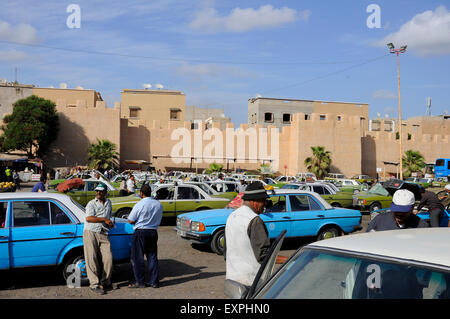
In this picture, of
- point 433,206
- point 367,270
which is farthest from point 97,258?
point 433,206

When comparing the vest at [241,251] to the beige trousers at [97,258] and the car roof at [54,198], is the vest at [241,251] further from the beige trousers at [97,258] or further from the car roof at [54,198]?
the car roof at [54,198]

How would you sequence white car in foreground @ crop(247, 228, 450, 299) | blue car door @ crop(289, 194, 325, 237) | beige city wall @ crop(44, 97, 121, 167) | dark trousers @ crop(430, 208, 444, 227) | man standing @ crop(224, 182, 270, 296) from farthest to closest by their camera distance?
beige city wall @ crop(44, 97, 121, 167)
blue car door @ crop(289, 194, 325, 237)
dark trousers @ crop(430, 208, 444, 227)
man standing @ crop(224, 182, 270, 296)
white car in foreground @ crop(247, 228, 450, 299)

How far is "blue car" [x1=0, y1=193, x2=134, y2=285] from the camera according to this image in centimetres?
663

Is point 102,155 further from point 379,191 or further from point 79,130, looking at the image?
point 379,191


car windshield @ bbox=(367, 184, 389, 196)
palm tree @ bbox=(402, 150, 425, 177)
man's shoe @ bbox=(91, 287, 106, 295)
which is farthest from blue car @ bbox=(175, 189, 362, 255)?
→ palm tree @ bbox=(402, 150, 425, 177)

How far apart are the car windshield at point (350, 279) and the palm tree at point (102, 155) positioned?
4719 cm

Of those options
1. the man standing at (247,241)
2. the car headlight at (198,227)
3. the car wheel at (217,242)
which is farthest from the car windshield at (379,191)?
the man standing at (247,241)

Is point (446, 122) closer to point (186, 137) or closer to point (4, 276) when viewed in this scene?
point (186, 137)

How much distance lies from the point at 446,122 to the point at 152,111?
57.6m

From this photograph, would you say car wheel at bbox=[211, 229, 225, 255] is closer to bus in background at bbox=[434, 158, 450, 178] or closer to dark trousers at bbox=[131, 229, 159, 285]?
dark trousers at bbox=[131, 229, 159, 285]

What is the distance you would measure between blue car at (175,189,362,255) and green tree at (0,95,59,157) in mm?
41826

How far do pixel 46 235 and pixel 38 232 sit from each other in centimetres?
13
